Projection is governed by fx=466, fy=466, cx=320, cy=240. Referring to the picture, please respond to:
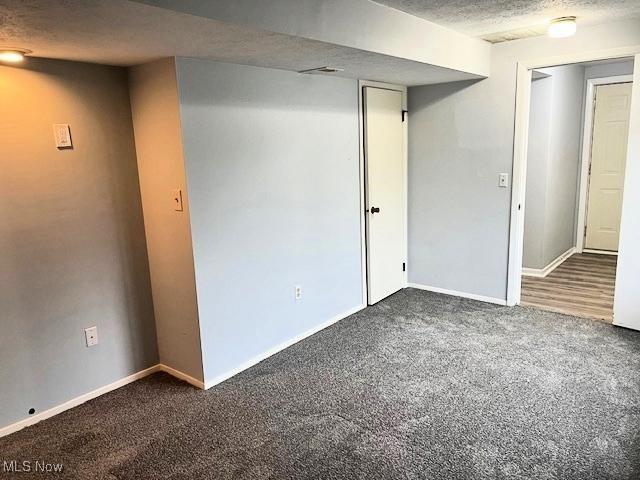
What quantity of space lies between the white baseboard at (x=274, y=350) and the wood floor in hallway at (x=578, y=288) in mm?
1684

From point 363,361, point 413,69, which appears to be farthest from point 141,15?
point 363,361

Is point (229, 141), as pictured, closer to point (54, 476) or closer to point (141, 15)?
point (141, 15)

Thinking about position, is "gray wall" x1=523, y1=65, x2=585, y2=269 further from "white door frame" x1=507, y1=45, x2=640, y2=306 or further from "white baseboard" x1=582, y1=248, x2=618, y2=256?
"white door frame" x1=507, y1=45, x2=640, y2=306

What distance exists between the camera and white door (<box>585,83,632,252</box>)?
5.44 m

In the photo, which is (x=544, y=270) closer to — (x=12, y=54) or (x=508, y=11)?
(x=508, y=11)

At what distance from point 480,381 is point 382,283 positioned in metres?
1.63

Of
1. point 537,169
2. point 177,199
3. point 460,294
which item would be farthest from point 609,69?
point 177,199

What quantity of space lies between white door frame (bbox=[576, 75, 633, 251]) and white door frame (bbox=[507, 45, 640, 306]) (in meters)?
2.13

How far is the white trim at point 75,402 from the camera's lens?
2.55 meters

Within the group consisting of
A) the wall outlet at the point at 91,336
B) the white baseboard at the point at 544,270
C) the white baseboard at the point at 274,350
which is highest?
the wall outlet at the point at 91,336

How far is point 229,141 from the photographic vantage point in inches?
114

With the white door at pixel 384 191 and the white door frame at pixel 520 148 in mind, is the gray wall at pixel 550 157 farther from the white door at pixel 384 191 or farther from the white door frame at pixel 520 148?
the white door at pixel 384 191

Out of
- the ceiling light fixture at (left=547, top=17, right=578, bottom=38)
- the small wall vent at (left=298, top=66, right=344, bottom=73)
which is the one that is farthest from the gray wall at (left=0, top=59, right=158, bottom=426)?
the ceiling light fixture at (left=547, top=17, right=578, bottom=38)

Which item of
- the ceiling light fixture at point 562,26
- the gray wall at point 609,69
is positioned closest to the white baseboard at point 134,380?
the ceiling light fixture at point 562,26
